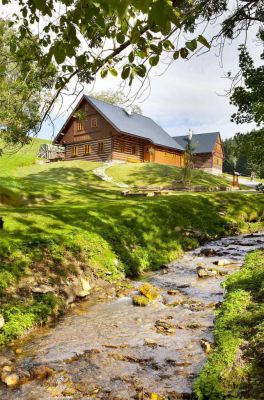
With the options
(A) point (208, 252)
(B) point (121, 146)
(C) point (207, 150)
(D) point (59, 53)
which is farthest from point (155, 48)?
(C) point (207, 150)

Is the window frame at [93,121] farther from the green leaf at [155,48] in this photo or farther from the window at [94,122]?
the green leaf at [155,48]

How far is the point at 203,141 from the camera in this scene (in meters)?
70.2

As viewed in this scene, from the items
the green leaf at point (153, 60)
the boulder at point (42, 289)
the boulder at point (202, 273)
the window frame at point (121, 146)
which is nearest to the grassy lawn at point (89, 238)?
the boulder at point (42, 289)

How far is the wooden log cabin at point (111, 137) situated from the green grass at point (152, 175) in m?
5.11

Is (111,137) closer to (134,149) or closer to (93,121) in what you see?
(93,121)

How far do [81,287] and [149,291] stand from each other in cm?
171

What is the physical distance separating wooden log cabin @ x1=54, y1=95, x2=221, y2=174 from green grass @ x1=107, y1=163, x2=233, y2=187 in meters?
5.11

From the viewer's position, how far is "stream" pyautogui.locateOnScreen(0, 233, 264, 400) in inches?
200

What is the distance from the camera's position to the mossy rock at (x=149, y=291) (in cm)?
905

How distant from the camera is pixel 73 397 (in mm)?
4875

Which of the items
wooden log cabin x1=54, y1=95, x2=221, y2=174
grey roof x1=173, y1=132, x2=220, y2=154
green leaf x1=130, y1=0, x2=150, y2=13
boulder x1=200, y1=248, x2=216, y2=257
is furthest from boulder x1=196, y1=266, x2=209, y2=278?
grey roof x1=173, y1=132, x2=220, y2=154

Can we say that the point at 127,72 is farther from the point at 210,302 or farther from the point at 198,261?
the point at 198,261

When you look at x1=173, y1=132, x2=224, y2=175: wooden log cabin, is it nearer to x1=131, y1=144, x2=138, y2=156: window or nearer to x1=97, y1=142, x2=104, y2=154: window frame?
x1=131, y1=144, x2=138, y2=156: window

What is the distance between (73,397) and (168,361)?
166cm
